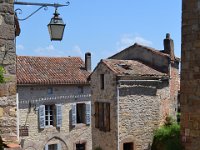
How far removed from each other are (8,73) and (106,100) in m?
12.3

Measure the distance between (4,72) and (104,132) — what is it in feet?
41.9

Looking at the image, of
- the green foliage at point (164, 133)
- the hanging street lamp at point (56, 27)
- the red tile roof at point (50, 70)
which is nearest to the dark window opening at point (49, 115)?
the red tile roof at point (50, 70)

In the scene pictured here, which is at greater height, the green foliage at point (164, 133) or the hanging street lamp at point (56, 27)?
the hanging street lamp at point (56, 27)

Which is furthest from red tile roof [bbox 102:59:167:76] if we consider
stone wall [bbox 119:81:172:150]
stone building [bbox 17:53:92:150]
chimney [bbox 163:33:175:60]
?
stone building [bbox 17:53:92:150]

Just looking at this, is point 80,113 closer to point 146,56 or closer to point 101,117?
point 101,117

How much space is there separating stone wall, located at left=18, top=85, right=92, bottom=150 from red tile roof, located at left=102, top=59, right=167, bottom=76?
3717mm

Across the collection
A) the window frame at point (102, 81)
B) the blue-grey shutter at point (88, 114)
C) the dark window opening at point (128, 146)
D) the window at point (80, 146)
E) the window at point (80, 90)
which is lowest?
the window at point (80, 146)

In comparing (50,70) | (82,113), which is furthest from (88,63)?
(82,113)

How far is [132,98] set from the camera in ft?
52.3

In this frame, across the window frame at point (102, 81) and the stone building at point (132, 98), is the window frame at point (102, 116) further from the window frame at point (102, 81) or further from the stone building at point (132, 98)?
the window frame at point (102, 81)

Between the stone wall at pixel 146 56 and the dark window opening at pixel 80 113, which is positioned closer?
the stone wall at pixel 146 56

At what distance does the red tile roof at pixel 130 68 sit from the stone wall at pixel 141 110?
1.70 feet

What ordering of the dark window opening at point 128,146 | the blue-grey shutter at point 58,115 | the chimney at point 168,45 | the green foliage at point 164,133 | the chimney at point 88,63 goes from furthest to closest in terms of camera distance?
1. the chimney at point 88,63
2. the chimney at point 168,45
3. the blue-grey shutter at point 58,115
4. the dark window opening at point 128,146
5. the green foliage at point 164,133

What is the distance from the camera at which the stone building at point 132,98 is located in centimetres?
1556
